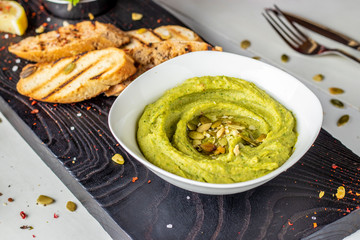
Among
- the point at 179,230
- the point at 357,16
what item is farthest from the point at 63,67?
the point at 357,16

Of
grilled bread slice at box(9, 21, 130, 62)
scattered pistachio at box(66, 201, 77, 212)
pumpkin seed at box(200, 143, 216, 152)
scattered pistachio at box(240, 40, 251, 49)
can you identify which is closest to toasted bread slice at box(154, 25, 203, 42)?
grilled bread slice at box(9, 21, 130, 62)

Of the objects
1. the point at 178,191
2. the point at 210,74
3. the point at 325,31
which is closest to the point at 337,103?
the point at 325,31

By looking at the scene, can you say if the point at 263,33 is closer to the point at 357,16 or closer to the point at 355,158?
the point at 357,16

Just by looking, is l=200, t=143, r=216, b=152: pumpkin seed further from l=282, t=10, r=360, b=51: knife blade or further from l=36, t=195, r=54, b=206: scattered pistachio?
l=282, t=10, r=360, b=51: knife blade

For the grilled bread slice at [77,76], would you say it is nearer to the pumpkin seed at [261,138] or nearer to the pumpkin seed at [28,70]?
the pumpkin seed at [28,70]

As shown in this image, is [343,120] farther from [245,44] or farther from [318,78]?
[245,44]

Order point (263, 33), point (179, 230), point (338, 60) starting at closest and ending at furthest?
1. point (179, 230)
2. point (338, 60)
3. point (263, 33)

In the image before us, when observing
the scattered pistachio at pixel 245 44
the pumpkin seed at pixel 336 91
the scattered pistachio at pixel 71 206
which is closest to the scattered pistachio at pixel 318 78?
the pumpkin seed at pixel 336 91
